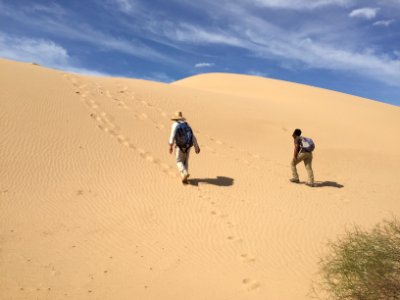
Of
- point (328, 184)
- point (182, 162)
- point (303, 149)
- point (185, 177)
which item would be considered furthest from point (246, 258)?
point (328, 184)

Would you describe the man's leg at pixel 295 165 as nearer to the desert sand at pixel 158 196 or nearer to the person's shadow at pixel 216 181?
the desert sand at pixel 158 196

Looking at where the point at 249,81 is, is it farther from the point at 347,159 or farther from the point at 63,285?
the point at 63,285

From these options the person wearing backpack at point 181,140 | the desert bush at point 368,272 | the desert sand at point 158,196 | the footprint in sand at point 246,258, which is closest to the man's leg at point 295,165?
the desert sand at point 158,196

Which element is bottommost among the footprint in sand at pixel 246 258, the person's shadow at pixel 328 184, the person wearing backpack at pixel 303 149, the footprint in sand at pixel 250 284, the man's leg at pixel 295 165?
the footprint in sand at pixel 250 284

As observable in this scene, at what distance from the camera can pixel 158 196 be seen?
7699 millimetres

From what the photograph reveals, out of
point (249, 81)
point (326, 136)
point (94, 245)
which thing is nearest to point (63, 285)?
point (94, 245)

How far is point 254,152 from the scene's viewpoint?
12.1m

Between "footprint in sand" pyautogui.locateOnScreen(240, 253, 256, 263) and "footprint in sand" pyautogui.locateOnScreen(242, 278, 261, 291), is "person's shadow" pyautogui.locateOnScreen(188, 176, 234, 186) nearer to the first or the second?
"footprint in sand" pyautogui.locateOnScreen(240, 253, 256, 263)

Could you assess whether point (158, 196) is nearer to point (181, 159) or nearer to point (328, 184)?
point (181, 159)

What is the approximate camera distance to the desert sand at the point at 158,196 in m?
4.89

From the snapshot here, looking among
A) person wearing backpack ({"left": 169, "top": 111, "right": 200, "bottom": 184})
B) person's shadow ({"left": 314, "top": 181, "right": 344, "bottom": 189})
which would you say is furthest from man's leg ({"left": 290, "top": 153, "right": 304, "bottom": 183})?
person wearing backpack ({"left": 169, "top": 111, "right": 200, "bottom": 184})

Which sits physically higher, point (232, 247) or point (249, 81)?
point (249, 81)

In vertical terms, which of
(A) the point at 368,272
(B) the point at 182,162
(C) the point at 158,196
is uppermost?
(B) the point at 182,162

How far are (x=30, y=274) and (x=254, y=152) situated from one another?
8.39 meters
